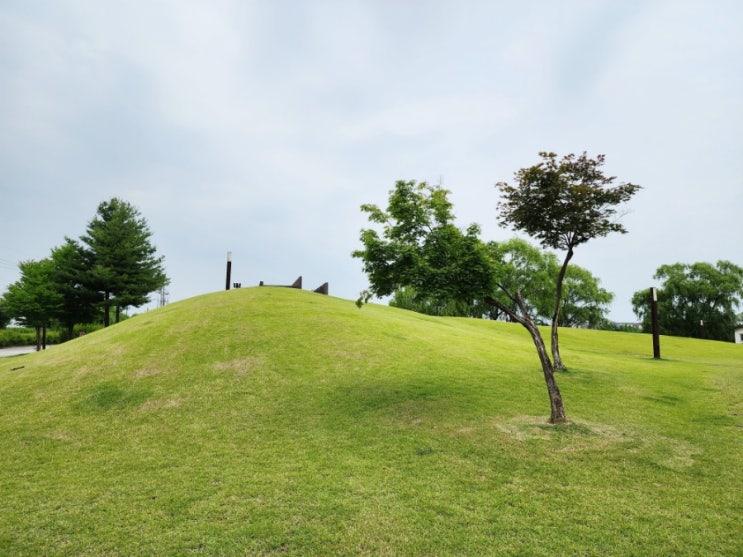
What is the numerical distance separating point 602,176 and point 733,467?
1167 cm

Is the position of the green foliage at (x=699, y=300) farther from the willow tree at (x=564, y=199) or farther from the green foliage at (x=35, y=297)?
the green foliage at (x=35, y=297)

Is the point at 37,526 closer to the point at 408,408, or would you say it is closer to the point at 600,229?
the point at 408,408

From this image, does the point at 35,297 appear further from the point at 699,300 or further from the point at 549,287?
the point at 699,300

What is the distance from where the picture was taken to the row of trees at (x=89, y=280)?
138ft

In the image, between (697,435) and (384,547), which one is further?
(697,435)

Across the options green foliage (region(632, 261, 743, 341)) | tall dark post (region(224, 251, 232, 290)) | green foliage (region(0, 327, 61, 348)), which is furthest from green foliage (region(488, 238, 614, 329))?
green foliage (region(0, 327, 61, 348))

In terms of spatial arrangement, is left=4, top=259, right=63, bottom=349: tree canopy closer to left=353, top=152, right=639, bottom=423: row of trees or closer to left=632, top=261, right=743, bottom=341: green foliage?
left=353, top=152, right=639, bottom=423: row of trees

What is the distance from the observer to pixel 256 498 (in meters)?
7.10

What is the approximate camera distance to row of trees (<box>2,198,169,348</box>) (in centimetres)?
4207

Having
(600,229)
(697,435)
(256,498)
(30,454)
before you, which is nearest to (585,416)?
(697,435)

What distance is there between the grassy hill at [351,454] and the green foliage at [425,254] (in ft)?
12.5

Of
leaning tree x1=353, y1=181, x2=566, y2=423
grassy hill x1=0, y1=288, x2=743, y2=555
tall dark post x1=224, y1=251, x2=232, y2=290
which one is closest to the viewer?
grassy hill x1=0, y1=288, x2=743, y2=555

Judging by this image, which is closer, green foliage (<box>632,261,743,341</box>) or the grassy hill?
the grassy hill

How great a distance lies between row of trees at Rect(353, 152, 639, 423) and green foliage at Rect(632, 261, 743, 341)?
197 feet
